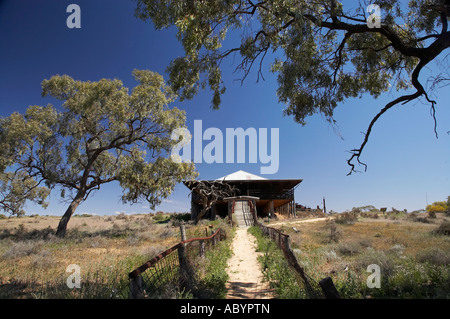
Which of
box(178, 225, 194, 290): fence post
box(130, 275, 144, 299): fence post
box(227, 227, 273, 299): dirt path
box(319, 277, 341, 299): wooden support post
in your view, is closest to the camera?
box(130, 275, 144, 299): fence post

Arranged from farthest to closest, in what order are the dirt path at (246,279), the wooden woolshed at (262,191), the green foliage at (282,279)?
the wooden woolshed at (262,191)
the dirt path at (246,279)
the green foliage at (282,279)

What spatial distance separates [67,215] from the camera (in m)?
17.0

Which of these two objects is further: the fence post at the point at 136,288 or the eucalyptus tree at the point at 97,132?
the eucalyptus tree at the point at 97,132

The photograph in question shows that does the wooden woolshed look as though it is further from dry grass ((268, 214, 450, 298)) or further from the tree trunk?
dry grass ((268, 214, 450, 298))

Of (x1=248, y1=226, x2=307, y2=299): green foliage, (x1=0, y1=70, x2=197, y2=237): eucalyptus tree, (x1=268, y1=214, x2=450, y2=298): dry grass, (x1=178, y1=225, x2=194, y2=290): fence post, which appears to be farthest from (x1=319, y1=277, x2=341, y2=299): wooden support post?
(x1=0, y1=70, x2=197, y2=237): eucalyptus tree

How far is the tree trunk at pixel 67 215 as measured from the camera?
16.4 m

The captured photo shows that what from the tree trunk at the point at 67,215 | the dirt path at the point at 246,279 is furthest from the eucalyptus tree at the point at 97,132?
the dirt path at the point at 246,279

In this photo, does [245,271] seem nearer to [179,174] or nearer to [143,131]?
[179,174]

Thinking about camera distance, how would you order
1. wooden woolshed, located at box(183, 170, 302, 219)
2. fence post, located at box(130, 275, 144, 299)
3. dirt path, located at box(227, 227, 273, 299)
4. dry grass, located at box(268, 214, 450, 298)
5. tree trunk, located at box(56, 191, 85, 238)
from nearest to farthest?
fence post, located at box(130, 275, 144, 299) < dry grass, located at box(268, 214, 450, 298) < dirt path, located at box(227, 227, 273, 299) < tree trunk, located at box(56, 191, 85, 238) < wooden woolshed, located at box(183, 170, 302, 219)

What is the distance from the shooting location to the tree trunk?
16422 mm

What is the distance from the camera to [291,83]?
6.61 m

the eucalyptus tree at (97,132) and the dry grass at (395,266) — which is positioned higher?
the eucalyptus tree at (97,132)

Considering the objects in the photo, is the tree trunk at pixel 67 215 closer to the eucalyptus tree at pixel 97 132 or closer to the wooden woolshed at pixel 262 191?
the eucalyptus tree at pixel 97 132

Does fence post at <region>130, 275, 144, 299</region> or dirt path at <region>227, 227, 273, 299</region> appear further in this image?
dirt path at <region>227, 227, 273, 299</region>
